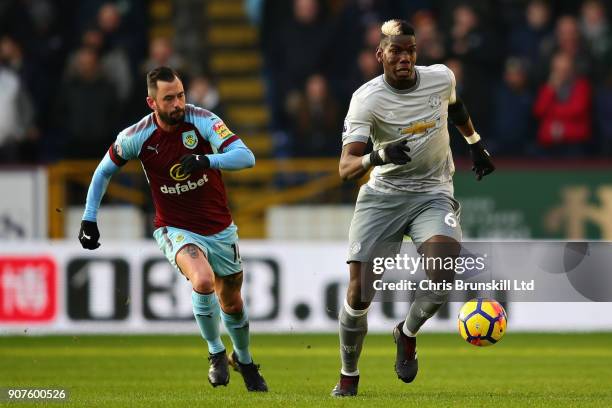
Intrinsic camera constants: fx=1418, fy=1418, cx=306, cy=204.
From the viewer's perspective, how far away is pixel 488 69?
18.5 meters

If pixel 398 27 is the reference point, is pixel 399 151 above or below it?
below

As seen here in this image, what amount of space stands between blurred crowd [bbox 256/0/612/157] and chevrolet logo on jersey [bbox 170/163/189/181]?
7.81 metres

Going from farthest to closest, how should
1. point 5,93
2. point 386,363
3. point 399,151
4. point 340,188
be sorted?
point 5,93 → point 340,188 → point 386,363 → point 399,151

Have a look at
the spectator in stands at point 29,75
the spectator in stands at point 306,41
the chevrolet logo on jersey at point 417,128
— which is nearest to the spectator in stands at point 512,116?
the spectator in stands at point 306,41

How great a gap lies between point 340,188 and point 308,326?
86.6 inches

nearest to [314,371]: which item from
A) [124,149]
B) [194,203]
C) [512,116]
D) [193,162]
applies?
[194,203]

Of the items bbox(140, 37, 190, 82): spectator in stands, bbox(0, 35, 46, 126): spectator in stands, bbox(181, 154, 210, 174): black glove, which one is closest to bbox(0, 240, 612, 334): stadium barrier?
bbox(140, 37, 190, 82): spectator in stands

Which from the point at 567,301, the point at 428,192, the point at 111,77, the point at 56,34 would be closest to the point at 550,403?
the point at 428,192

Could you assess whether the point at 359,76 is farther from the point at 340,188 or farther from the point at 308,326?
the point at 308,326

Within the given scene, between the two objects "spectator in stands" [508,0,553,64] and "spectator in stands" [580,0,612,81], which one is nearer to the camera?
"spectator in stands" [580,0,612,81]

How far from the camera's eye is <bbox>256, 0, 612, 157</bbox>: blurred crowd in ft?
59.7

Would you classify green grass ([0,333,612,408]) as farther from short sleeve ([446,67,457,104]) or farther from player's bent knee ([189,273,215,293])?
short sleeve ([446,67,457,104])

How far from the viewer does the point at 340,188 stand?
1809 centimetres

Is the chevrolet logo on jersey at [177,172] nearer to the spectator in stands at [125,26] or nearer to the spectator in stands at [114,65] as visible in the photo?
the spectator in stands at [114,65]
